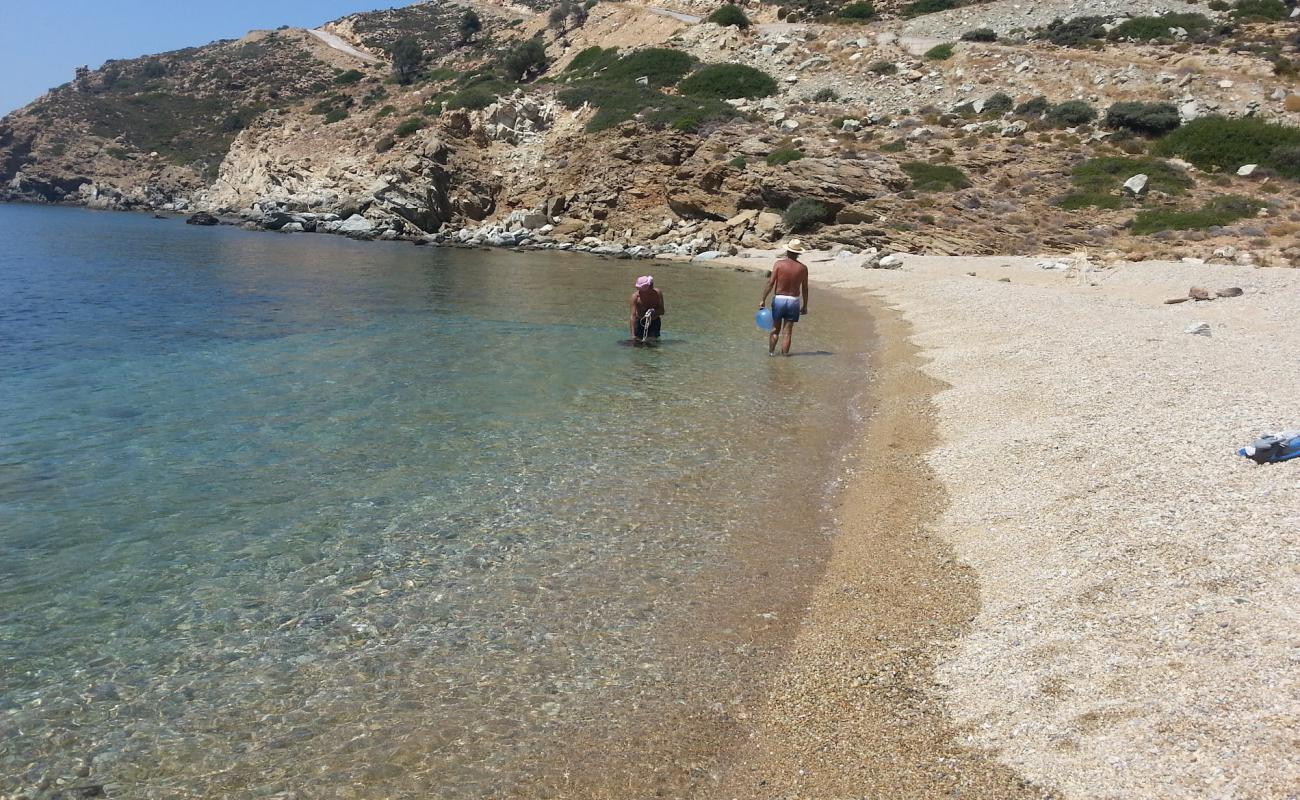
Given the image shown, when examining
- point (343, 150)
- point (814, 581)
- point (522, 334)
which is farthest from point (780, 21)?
point (814, 581)

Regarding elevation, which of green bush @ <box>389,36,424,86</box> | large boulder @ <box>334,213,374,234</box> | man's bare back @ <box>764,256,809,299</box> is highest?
green bush @ <box>389,36,424,86</box>

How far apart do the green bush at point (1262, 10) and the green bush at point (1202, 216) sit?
87.6 ft

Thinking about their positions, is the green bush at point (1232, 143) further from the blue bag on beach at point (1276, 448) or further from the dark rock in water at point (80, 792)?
the dark rock in water at point (80, 792)

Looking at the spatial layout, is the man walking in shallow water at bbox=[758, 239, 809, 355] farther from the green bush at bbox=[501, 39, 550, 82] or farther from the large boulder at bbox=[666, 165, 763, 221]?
the green bush at bbox=[501, 39, 550, 82]

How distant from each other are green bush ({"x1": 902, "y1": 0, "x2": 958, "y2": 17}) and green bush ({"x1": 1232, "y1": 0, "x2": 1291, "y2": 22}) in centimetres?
1726

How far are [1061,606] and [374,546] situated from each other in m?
4.77

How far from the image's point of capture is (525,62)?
6066 centimetres

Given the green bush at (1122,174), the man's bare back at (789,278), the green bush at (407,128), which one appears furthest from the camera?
the green bush at (407,128)

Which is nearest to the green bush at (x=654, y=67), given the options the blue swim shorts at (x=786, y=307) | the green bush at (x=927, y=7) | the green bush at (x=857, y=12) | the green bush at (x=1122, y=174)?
the green bush at (x=857, y=12)

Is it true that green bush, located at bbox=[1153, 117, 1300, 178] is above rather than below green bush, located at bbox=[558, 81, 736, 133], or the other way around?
below

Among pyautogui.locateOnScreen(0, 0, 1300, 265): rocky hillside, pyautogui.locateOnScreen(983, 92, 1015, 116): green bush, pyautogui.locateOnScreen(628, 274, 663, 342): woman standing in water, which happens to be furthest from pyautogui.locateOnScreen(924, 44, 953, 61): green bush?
pyautogui.locateOnScreen(628, 274, 663, 342): woman standing in water

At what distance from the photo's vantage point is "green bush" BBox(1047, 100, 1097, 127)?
119 ft

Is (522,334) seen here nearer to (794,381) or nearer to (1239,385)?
(794,381)

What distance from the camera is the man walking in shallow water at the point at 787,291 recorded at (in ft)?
43.4
